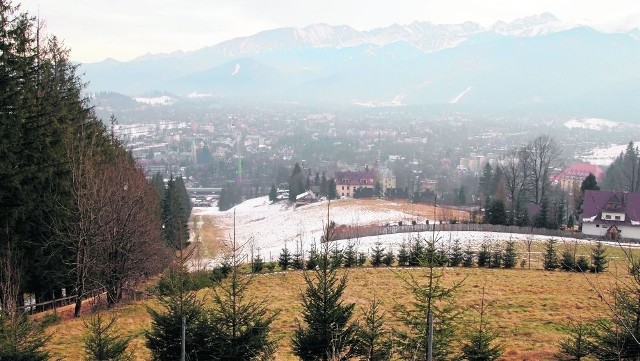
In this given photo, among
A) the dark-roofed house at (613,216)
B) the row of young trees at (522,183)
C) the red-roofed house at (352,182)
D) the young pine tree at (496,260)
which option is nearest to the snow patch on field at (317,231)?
the row of young trees at (522,183)

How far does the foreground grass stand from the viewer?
1474 cm

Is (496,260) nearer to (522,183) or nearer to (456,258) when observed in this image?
(456,258)

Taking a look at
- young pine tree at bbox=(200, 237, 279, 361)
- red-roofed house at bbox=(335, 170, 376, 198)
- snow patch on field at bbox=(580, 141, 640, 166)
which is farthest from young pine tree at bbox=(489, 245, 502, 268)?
snow patch on field at bbox=(580, 141, 640, 166)

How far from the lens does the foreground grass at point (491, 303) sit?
14742 mm

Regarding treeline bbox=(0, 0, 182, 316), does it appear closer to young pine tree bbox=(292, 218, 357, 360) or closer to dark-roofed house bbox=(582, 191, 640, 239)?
young pine tree bbox=(292, 218, 357, 360)

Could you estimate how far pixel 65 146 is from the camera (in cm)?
1995

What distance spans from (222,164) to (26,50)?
149 meters

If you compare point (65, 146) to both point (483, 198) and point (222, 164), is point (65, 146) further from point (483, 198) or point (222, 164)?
point (222, 164)

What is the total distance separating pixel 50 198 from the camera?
1941cm

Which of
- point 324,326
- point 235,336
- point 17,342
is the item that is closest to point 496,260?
point 324,326

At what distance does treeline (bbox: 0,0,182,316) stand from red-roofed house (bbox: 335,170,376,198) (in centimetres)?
8132

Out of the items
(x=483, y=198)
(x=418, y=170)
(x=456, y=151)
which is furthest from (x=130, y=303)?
(x=456, y=151)

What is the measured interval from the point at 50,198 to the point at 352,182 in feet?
280

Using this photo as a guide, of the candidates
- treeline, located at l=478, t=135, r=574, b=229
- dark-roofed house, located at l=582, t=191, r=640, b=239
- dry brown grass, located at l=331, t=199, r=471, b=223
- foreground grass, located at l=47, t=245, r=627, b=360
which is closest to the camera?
foreground grass, located at l=47, t=245, r=627, b=360
